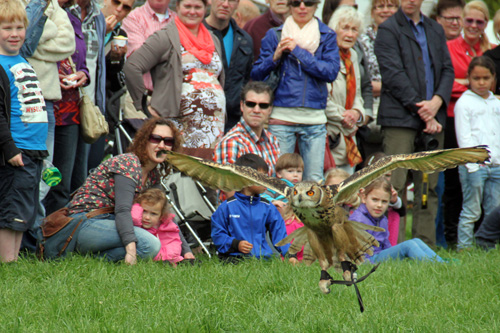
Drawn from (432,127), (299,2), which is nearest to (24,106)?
(299,2)

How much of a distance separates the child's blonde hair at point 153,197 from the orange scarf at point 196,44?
5.44ft

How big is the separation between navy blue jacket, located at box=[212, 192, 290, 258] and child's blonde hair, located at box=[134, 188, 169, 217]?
1.52 feet

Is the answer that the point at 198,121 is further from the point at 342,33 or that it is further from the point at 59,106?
the point at 342,33

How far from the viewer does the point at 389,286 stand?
5250mm

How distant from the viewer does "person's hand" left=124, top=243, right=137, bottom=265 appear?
575cm

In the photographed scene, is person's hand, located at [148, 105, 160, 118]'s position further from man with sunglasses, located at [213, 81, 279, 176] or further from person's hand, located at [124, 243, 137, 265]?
person's hand, located at [124, 243, 137, 265]

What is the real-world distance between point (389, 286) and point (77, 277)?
237 cm

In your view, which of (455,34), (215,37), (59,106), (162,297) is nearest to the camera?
(162,297)

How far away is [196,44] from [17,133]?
2.28 meters

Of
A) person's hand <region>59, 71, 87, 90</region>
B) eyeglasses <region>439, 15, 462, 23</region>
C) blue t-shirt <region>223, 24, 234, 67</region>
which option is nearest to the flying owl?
person's hand <region>59, 71, 87, 90</region>

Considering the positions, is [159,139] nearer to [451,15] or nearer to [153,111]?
[153,111]

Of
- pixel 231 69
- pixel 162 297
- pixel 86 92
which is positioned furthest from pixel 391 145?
pixel 162 297

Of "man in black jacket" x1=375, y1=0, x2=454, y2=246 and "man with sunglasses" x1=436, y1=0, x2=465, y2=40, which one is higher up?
"man with sunglasses" x1=436, y1=0, x2=465, y2=40

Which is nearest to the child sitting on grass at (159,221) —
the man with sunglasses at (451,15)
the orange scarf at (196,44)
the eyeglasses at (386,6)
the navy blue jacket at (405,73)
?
the orange scarf at (196,44)
